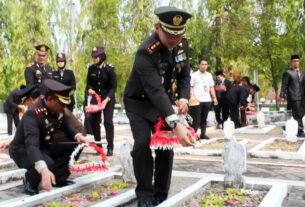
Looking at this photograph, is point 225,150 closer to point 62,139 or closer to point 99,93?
point 62,139

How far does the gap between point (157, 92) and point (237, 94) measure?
420 inches

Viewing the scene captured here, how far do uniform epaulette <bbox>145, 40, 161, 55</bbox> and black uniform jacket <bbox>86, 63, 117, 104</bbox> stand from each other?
391cm

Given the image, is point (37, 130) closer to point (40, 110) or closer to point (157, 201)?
point (40, 110)

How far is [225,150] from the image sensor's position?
5230 mm

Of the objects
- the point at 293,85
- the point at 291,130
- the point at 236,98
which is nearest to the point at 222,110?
the point at 236,98

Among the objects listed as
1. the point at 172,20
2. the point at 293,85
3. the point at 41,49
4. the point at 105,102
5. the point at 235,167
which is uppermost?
the point at 41,49

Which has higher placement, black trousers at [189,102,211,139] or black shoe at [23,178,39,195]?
black trousers at [189,102,211,139]

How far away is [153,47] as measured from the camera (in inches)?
158

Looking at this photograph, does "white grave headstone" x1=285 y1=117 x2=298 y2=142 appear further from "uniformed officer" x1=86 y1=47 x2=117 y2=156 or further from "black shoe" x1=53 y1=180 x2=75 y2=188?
"black shoe" x1=53 y1=180 x2=75 y2=188

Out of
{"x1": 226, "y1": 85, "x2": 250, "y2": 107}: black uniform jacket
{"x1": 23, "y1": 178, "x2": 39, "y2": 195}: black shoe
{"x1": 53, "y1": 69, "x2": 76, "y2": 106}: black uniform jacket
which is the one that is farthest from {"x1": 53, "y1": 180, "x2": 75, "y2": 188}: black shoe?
{"x1": 226, "y1": 85, "x2": 250, "y2": 107}: black uniform jacket

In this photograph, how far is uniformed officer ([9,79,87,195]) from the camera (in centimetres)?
444

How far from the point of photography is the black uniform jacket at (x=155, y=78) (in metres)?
3.89

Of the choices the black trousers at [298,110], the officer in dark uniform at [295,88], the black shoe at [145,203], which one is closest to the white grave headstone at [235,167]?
the black shoe at [145,203]

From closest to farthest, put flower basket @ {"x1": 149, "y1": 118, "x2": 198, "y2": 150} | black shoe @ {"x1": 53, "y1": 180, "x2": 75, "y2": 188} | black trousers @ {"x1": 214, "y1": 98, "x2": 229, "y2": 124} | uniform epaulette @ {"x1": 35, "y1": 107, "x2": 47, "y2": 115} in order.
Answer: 1. flower basket @ {"x1": 149, "y1": 118, "x2": 198, "y2": 150}
2. uniform epaulette @ {"x1": 35, "y1": 107, "x2": 47, "y2": 115}
3. black shoe @ {"x1": 53, "y1": 180, "x2": 75, "y2": 188}
4. black trousers @ {"x1": 214, "y1": 98, "x2": 229, "y2": 124}
